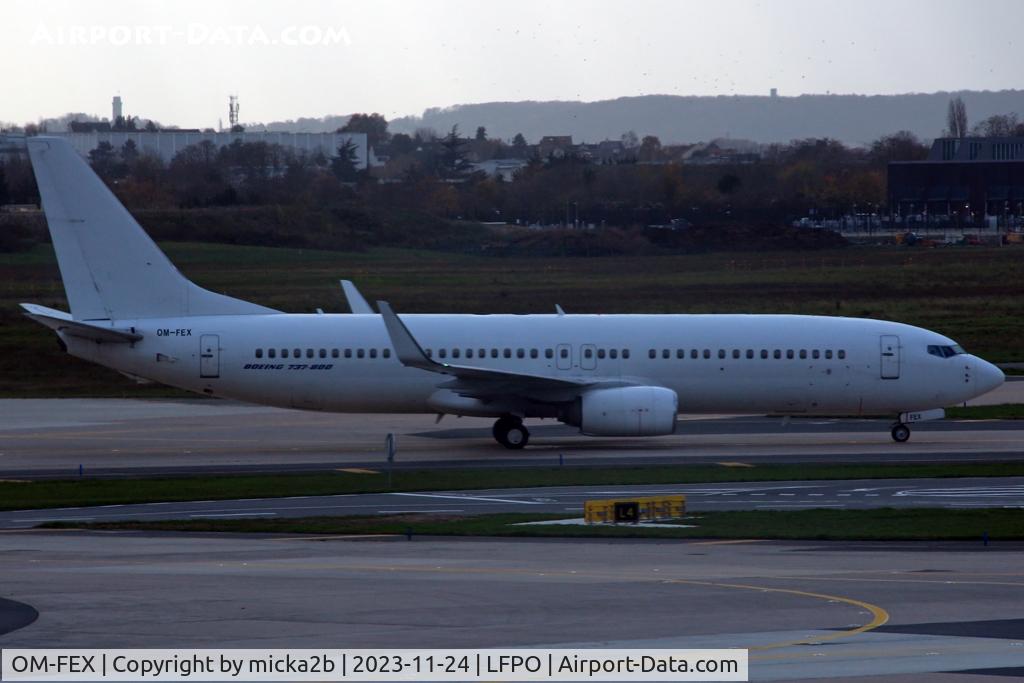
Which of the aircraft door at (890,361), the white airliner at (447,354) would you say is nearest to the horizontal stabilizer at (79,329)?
the white airliner at (447,354)

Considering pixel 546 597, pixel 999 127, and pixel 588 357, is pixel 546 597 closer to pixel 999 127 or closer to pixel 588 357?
pixel 588 357

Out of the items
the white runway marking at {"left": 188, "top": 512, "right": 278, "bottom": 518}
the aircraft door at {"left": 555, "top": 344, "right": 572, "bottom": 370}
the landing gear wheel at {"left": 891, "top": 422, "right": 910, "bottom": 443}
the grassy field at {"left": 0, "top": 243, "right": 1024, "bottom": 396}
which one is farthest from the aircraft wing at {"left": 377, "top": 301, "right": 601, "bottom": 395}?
the grassy field at {"left": 0, "top": 243, "right": 1024, "bottom": 396}

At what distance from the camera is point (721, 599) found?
64.3ft

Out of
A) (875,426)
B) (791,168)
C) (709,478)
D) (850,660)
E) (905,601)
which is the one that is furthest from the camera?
(791,168)

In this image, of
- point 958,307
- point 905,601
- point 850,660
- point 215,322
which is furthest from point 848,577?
point 958,307

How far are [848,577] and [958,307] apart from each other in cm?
6160

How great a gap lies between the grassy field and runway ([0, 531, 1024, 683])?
35.1 m

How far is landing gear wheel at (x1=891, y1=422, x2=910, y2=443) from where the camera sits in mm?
42406

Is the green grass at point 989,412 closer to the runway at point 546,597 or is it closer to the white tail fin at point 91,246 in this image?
the runway at point 546,597

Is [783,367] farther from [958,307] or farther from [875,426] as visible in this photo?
[958,307]

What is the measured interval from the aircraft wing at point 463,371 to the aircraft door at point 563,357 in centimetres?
40

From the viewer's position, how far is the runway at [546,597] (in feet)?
55.0

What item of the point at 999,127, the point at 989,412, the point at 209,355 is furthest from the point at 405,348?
the point at 999,127

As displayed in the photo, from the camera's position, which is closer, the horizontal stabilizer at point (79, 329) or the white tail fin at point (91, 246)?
the horizontal stabilizer at point (79, 329)
